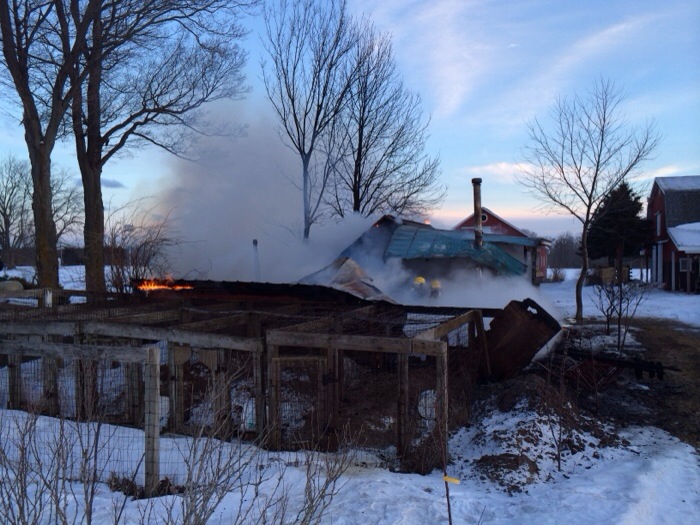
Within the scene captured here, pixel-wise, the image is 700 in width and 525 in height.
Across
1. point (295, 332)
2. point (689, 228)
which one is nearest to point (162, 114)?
point (295, 332)

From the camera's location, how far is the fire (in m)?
14.2

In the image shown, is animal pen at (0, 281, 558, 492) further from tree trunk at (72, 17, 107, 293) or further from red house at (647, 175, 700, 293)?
red house at (647, 175, 700, 293)

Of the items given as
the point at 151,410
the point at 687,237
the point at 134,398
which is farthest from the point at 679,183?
the point at 151,410

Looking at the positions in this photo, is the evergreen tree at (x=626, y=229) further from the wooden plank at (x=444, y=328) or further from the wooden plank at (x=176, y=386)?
the wooden plank at (x=176, y=386)

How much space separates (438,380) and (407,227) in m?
18.1

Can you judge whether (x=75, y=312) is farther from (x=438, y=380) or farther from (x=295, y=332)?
(x=438, y=380)

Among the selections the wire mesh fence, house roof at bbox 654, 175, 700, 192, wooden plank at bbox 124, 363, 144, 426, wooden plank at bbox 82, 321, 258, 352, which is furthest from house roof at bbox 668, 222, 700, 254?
wooden plank at bbox 124, 363, 144, 426

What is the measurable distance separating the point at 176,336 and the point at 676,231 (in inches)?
1241

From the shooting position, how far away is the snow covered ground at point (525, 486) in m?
4.87

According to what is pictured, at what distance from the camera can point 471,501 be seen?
527 centimetres

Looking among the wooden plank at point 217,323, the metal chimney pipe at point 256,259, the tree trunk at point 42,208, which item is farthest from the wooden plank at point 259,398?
the metal chimney pipe at point 256,259

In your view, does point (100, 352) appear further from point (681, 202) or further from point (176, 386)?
point (681, 202)

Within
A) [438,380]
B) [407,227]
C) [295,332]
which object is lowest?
[438,380]

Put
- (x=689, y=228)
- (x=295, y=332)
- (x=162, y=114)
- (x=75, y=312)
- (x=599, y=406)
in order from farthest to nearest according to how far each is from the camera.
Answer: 1. (x=689, y=228)
2. (x=162, y=114)
3. (x=75, y=312)
4. (x=599, y=406)
5. (x=295, y=332)
